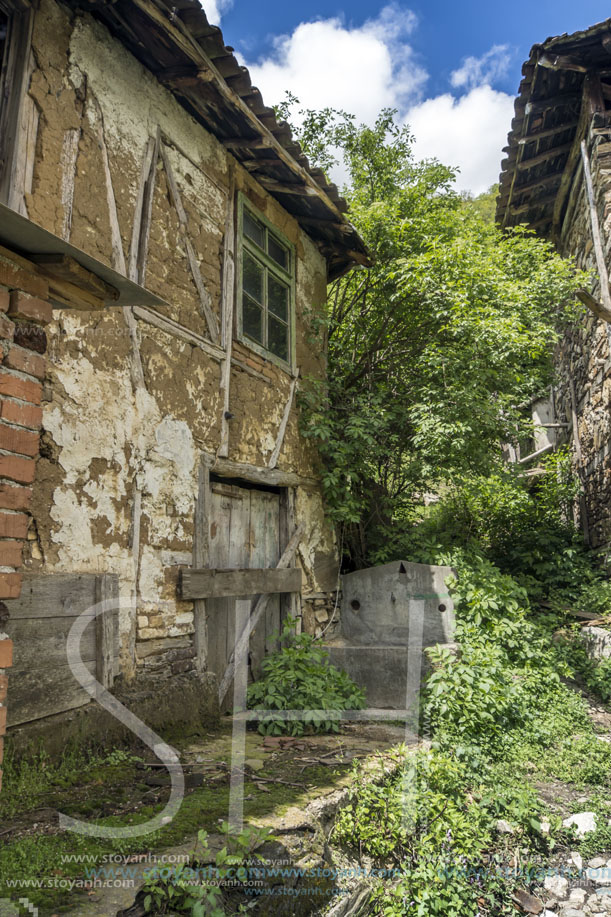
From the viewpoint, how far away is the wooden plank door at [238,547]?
5.02m

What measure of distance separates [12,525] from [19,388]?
0.48 meters

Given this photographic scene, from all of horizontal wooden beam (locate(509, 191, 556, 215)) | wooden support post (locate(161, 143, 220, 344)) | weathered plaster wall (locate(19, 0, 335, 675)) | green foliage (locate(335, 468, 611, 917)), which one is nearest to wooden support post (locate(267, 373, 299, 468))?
weathered plaster wall (locate(19, 0, 335, 675))

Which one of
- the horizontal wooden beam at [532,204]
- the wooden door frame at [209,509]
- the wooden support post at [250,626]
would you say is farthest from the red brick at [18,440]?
the horizontal wooden beam at [532,204]

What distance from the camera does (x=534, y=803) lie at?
3818mm

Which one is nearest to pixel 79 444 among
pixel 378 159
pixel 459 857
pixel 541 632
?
pixel 459 857

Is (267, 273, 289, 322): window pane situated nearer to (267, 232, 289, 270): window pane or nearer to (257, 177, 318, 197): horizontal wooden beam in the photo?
(267, 232, 289, 270): window pane

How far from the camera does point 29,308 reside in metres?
2.07

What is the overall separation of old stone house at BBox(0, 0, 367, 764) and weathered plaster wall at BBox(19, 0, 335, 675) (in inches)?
0.7

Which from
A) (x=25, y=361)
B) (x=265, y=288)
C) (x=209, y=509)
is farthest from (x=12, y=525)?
(x=265, y=288)

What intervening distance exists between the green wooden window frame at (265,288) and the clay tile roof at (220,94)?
435 mm

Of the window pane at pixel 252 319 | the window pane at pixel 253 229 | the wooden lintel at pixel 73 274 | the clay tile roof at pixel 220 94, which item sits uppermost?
the clay tile roof at pixel 220 94

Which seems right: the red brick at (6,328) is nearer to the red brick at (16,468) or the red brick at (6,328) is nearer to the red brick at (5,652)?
the red brick at (16,468)

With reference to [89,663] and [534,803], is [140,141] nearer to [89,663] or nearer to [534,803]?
[89,663]

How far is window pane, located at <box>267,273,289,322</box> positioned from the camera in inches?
244
